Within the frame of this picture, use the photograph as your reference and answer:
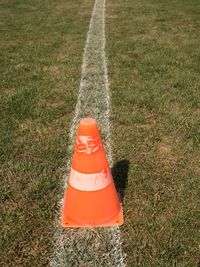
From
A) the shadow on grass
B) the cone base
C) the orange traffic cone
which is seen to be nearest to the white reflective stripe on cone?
the orange traffic cone

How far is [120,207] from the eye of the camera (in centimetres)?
430

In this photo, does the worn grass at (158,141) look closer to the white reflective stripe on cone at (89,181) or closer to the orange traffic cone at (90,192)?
the orange traffic cone at (90,192)

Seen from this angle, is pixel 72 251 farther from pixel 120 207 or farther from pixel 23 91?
pixel 23 91

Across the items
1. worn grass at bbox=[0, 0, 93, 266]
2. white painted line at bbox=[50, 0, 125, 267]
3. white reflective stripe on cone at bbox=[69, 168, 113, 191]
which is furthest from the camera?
white reflective stripe on cone at bbox=[69, 168, 113, 191]

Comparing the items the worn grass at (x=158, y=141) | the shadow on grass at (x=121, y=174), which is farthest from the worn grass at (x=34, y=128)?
the worn grass at (x=158, y=141)

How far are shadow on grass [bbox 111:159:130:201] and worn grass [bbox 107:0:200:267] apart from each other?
0.04 meters

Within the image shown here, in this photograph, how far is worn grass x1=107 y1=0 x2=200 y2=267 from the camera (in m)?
3.89

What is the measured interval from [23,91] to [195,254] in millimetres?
4692

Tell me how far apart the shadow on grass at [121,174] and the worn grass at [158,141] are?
37mm

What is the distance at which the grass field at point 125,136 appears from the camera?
12.9 ft

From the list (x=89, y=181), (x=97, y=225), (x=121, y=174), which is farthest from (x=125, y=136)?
(x=97, y=225)

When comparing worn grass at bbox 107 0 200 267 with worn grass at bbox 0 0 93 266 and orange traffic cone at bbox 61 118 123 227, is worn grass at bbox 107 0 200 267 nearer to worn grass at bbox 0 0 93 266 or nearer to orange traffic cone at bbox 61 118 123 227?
orange traffic cone at bbox 61 118 123 227

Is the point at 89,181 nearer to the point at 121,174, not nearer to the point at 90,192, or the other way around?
the point at 90,192

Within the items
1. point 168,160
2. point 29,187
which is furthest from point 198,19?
point 29,187
